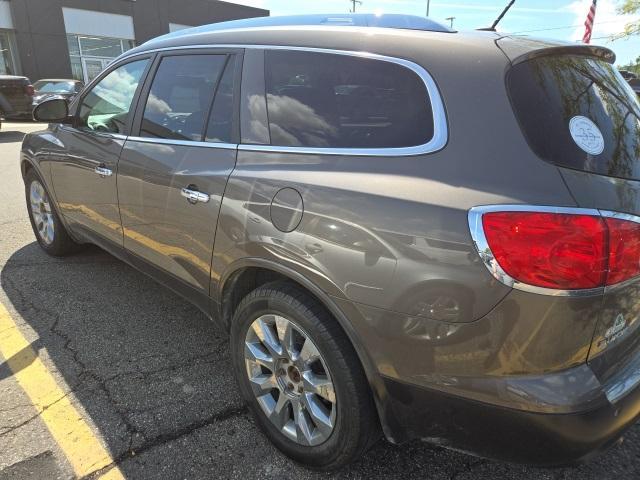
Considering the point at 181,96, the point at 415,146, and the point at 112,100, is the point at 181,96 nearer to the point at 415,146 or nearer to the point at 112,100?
the point at 112,100

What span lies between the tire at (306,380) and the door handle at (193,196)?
0.51 metres

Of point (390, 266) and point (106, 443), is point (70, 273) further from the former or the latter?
point (390, 266)

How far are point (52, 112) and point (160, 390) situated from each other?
2.33 m

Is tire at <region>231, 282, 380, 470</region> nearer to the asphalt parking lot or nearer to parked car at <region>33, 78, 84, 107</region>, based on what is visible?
the asphalt parking lot

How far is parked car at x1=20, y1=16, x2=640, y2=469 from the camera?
153 centimetres

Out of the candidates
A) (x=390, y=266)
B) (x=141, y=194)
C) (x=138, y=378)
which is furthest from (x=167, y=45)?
(x=390, y=266)

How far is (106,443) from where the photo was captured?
2.33 m

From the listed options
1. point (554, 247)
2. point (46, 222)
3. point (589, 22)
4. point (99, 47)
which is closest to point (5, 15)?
point (99, 47)

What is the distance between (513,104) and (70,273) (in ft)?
12.3

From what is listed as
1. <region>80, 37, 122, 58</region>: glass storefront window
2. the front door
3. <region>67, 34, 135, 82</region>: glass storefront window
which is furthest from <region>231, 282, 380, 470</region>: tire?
<region>80, 37, 122, 58</region>: glass storefront window

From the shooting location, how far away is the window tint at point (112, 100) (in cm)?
321

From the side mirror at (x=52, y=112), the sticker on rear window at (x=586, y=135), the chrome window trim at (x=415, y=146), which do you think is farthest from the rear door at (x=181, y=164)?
the sticker on rear window at (x=586, y=135)

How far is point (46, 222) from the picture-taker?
4.46 metres

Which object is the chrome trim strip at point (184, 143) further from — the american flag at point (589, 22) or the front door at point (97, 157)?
the american flag at point (589, 22)
